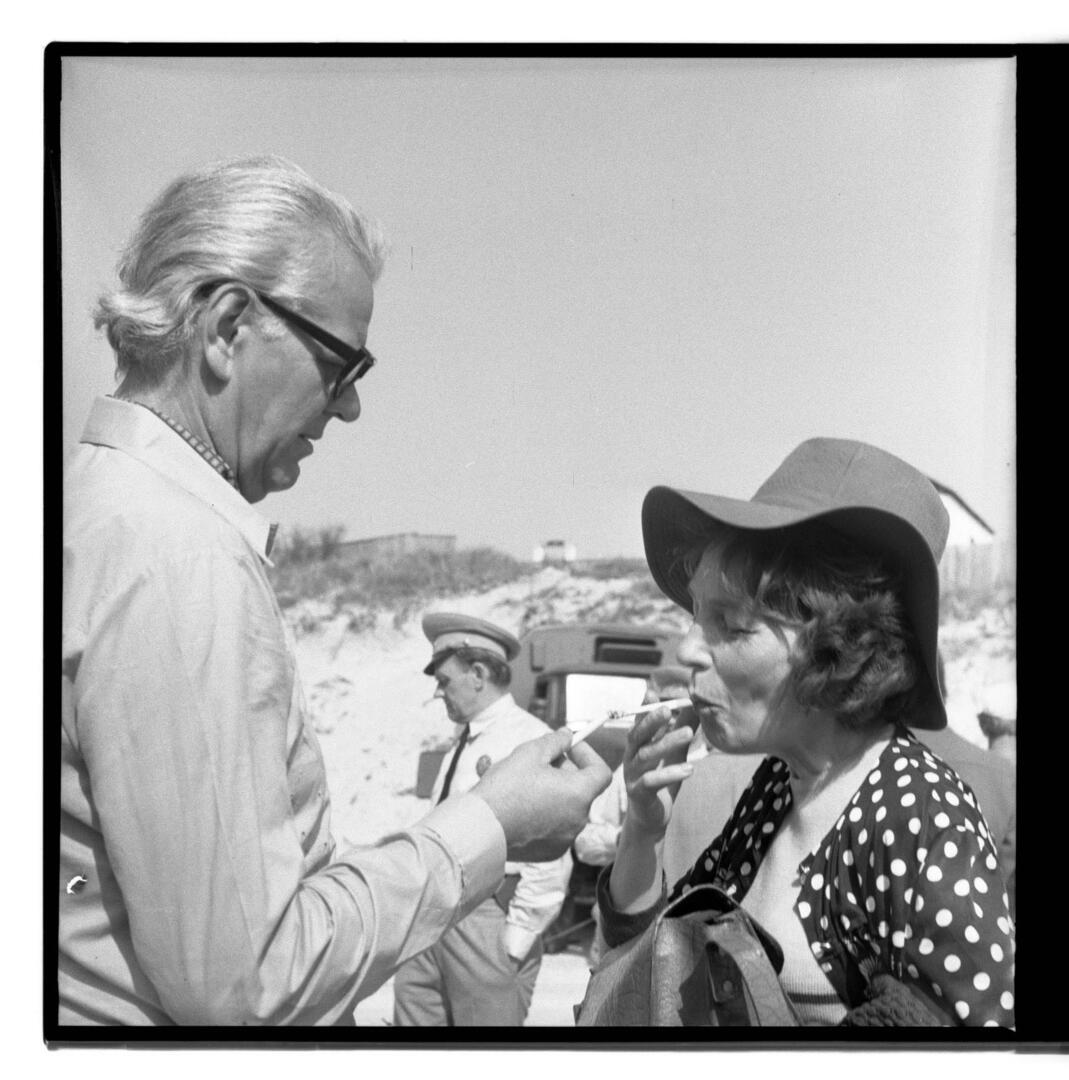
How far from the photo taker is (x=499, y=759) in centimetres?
325

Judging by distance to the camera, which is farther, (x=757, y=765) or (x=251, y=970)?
(x=757, y=765)

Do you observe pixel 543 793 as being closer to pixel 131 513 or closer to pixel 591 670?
pixel 591 670

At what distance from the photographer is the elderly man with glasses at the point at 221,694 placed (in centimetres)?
301

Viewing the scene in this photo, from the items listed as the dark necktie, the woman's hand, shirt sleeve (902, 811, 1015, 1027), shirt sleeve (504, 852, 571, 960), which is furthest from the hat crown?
shirt sleeve (504, 852, 571, 960)

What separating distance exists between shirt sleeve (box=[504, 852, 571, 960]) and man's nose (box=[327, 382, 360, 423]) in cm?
102

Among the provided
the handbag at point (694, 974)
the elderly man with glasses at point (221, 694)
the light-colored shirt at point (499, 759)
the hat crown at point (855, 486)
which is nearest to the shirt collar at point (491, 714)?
the light-colored shirt at point (499, 759)

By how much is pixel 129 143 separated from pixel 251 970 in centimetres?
174

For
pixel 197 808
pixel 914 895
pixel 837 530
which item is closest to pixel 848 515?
pixel 837 530

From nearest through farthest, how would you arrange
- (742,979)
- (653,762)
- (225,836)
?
1. (225,836)
2. (742,979)
3. (653,762)

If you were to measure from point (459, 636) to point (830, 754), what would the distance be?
0.81 m

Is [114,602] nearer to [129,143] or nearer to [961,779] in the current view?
[129,143]

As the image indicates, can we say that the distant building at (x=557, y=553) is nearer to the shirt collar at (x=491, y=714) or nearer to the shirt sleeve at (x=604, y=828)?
the shirt collar at (x=491, y=714)

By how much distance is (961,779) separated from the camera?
3174 millimetres
